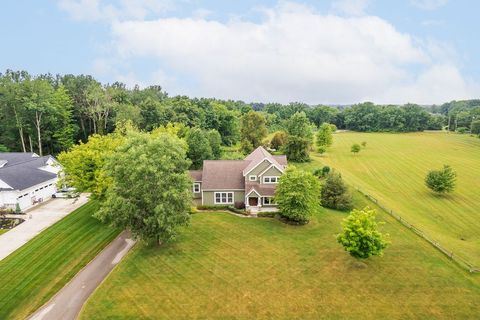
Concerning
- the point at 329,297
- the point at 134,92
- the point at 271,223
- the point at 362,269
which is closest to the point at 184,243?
the point at 271,223

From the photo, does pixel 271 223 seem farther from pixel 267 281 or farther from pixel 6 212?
pixel 6 212

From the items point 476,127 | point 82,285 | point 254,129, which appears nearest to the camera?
point 82,285

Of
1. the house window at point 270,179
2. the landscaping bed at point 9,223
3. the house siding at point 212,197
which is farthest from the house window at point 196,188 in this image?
the landscaping bed at point 9,223

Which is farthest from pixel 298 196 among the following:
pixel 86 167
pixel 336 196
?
pixel 86 167

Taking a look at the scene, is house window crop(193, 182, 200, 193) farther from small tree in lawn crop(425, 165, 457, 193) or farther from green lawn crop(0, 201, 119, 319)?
small tree in lawn crop(425, 165, 457, 193)

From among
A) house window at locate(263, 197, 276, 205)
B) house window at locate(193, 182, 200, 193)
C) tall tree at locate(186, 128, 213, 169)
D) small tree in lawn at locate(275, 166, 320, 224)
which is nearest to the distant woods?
tall tree at locate(186, 128, 213, 169)

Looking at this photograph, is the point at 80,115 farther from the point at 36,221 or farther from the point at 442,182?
the point at 442,182
